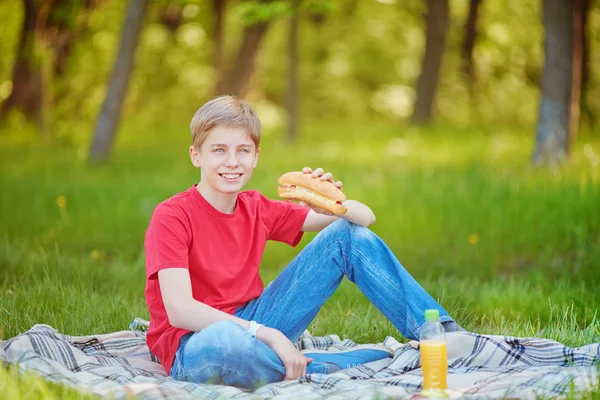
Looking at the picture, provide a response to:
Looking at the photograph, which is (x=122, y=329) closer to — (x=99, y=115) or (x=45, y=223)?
(x=45, y=223)

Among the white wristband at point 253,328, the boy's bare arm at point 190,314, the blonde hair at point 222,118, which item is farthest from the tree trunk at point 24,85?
the white wristband at point 253,328

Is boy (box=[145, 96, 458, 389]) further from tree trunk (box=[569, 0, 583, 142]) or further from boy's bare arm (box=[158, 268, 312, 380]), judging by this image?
tree trunk (box=[569, 0, 583, 142])

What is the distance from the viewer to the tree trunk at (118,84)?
10000mm

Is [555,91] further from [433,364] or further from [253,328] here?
[253,328]

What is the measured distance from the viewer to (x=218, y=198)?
3.61m

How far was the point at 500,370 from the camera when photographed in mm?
3510

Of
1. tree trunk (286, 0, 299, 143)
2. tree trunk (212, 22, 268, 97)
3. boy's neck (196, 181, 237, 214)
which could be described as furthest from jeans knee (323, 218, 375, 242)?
tree trunk (212, 22, 268, 97)

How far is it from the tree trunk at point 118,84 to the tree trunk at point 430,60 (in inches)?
242

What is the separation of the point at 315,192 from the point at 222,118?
1.77 ft

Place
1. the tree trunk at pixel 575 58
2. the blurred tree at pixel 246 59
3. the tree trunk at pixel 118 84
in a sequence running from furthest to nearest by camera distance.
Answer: the blurred tree at pixel 246 59 < the tree trunk at pixel 118 84 < the tree trunk at pixel 575 58

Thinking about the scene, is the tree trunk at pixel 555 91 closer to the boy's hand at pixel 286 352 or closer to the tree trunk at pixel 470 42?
the boy's hand at pixel 286 352

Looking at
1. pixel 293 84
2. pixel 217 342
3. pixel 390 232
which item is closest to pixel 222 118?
pixel 217 342

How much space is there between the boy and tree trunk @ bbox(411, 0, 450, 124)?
11.2 meters

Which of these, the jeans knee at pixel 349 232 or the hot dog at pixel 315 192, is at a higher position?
the hot dog at pixel 315 192
